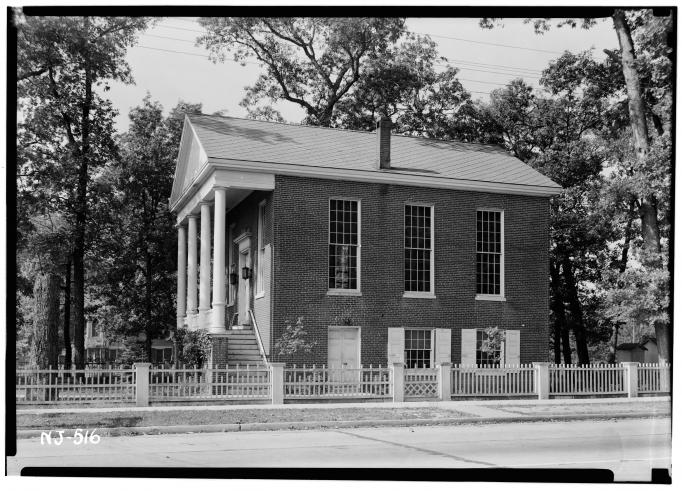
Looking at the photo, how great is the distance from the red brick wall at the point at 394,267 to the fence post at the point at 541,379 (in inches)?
123

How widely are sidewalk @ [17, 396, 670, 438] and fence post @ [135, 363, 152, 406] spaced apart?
19.0 inches

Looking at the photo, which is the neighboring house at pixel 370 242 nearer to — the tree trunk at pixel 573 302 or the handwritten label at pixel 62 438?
the tree trunk at pixel 573 302

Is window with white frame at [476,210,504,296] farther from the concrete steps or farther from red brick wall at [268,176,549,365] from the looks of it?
the concrete steps

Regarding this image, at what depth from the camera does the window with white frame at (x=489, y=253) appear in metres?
27.0

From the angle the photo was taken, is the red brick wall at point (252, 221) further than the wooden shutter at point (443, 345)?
No

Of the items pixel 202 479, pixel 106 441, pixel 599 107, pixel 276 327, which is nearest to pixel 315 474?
pixel 202 479

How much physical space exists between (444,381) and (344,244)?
5.00 metres

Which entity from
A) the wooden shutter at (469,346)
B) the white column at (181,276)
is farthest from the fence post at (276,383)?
the white column at (181,276)

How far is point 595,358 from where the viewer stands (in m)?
39.8

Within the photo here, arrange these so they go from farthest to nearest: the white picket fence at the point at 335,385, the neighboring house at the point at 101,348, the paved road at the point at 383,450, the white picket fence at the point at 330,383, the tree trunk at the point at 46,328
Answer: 1. the neighboring house at the point at 101,348
2. the tree trunk at the point at 46,328
3. the white picket fence at the point at 335,385
4. the white picket fence at the point at 330,383
5. the paved road at the point at 383,450

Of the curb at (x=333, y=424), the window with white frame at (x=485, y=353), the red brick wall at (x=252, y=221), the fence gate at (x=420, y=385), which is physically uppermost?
the red brick wall at (x=252, y=221)

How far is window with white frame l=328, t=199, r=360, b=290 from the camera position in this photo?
1001 inches

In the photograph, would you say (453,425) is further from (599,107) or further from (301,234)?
(599,107)

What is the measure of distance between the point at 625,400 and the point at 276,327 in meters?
9.01
